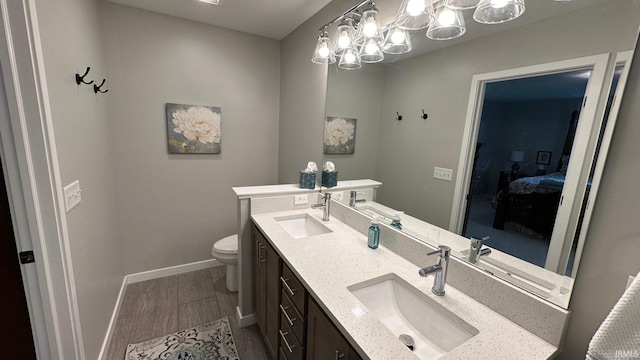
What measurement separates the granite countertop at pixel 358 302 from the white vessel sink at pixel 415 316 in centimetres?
3

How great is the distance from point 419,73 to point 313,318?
4.24 feet

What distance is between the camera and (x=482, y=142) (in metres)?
1.08

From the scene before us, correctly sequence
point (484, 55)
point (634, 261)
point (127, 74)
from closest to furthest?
point (634, 261) → point (484, 55) → point (127, 74)

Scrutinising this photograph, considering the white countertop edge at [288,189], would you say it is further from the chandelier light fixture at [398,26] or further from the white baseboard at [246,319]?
the white baseboard at [246,319]

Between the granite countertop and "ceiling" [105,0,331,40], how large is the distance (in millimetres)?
1771

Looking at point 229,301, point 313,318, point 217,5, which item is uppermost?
point 217,5

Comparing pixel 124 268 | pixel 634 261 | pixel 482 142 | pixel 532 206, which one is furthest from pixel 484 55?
pixel 124 268

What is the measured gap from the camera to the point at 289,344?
134 centimetres

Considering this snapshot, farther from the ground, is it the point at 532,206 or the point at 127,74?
the point at 127,74

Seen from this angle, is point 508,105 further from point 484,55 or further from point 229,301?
point 229,301

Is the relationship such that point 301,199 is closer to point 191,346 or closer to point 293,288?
point 293,288

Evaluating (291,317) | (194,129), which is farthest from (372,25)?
(194,129)

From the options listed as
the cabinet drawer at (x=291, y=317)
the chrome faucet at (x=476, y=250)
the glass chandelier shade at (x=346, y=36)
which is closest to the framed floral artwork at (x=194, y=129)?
the glass chandelier shade at (x=346, y=36)

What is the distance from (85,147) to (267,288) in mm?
1447
